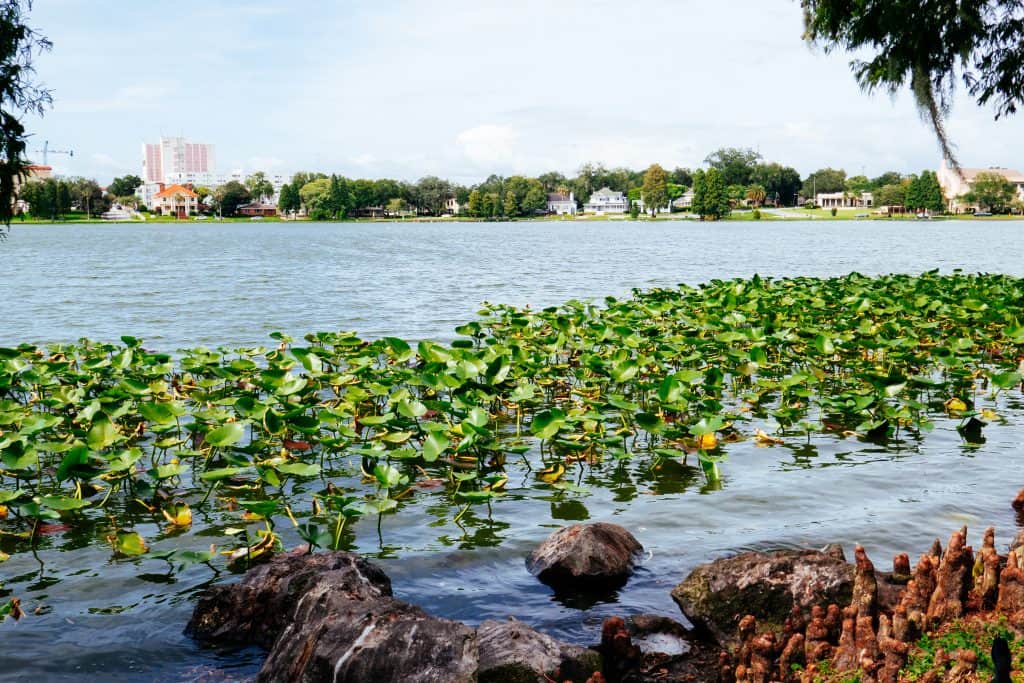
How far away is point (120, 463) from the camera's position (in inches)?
238

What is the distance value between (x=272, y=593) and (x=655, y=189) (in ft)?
560

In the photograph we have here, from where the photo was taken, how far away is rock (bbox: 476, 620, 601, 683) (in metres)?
3.67

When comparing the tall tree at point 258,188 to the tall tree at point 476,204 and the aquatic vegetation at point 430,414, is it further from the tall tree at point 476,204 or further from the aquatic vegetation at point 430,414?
the aquatic vegetation at point 430,414

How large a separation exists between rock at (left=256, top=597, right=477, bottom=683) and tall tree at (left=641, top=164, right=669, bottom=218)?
6713 inches

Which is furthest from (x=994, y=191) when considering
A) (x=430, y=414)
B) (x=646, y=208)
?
(x=430, y=414)

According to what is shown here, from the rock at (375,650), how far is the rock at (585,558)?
1400mm

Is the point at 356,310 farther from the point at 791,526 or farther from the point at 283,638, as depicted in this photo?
the point at 283,638

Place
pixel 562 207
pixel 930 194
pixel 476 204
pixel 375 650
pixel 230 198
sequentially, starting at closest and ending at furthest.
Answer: pixel 375 650
pixel 930 194
pixel 476 204
pixel 230 198
pixel 562 207

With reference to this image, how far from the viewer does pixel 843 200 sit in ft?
583

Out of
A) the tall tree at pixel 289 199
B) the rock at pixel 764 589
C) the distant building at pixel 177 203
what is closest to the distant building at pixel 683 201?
the tall tree at pixel 289 199

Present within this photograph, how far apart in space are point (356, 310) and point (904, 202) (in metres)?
144

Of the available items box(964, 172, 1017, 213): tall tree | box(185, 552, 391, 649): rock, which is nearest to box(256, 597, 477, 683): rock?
box(185, 552, 391, 649): rock

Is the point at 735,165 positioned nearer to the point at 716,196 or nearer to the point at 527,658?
the point at 716,196

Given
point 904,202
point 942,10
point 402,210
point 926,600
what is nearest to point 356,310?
point 942,10
